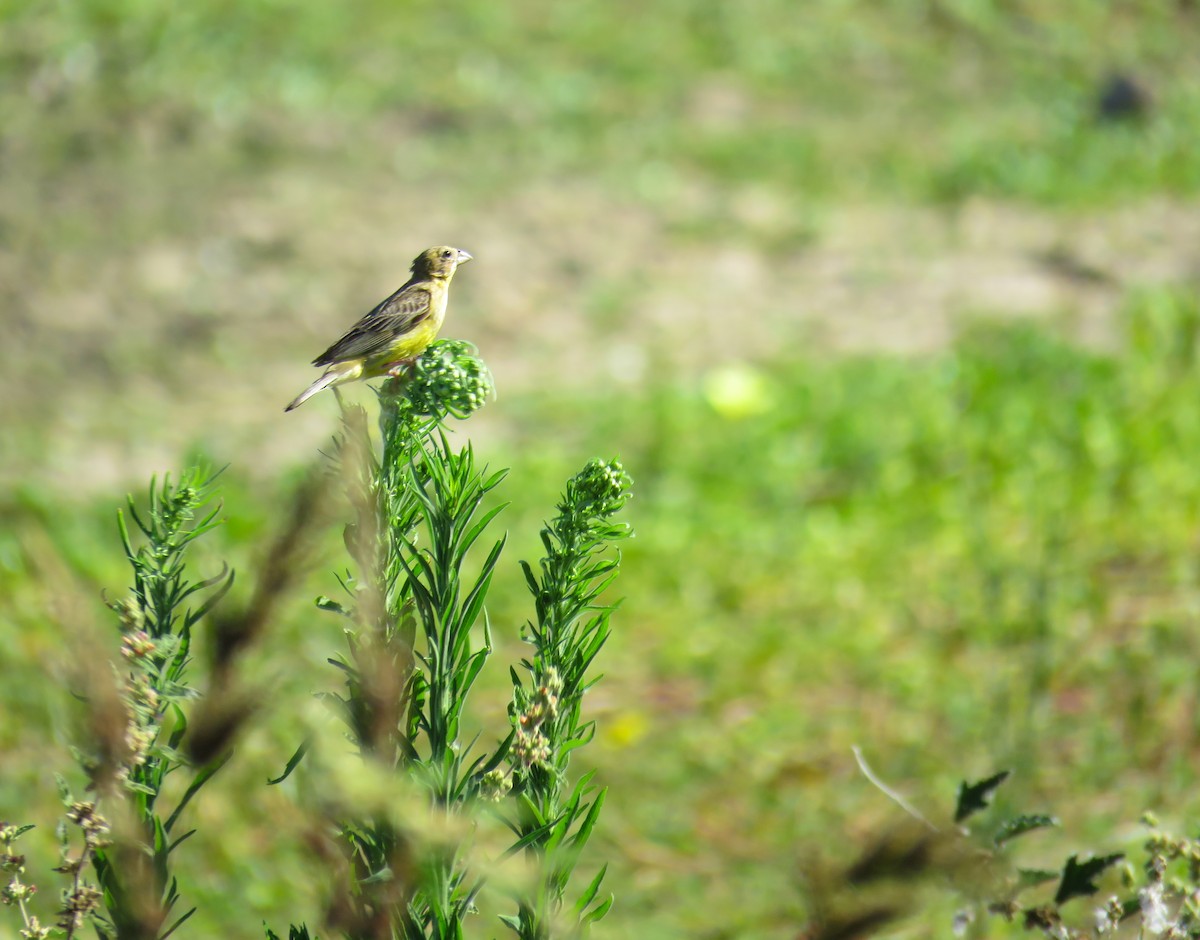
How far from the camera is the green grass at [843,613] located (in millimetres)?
3428

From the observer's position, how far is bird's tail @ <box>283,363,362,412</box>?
154 centimetres

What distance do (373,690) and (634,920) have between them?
8.60ft

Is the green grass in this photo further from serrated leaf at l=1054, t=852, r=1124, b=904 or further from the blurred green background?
serrated leaf at l=1054, t=852, r=1124, b=904

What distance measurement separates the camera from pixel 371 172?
7945 millimetres

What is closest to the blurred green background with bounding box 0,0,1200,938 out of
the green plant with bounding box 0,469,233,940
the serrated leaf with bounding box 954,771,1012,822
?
the green plant with bounding box 0,469,233,940

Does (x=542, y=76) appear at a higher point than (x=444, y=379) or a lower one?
higher

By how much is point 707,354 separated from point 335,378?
5073 mm

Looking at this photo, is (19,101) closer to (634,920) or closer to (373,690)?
(634,920)

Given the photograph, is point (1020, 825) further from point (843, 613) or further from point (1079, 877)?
point (843, 613)

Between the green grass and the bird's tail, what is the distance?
3.60 feet

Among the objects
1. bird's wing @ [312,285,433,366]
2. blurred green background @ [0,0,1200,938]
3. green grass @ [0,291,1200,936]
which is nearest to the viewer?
bird's wing @ [312,285,433,366]

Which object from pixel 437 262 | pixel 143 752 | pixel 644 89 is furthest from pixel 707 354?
pixel 143 752

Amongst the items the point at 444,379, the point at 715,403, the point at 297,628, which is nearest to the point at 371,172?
the point at 715,403

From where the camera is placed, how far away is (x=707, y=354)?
6.54 m
